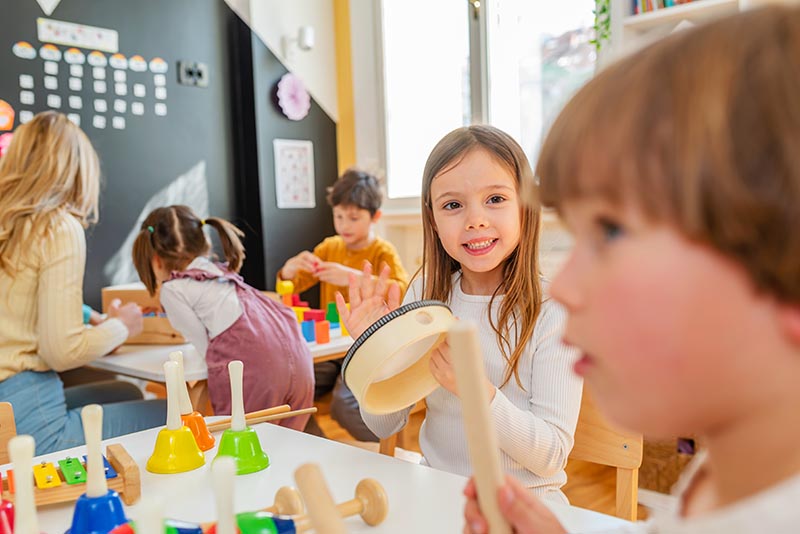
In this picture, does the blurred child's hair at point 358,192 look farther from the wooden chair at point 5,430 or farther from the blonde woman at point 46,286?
the wooden chair at point 5,430

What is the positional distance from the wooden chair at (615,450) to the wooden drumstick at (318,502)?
70 centimetres

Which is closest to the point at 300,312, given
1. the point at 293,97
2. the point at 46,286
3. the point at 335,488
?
the point at 46,286

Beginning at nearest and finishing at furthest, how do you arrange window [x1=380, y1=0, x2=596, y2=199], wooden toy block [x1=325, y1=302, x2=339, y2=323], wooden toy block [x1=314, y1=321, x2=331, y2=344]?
1. wooden toy block [x1=314, y1=321, x2=331, y2=344]
2. wooden toy block [x1=325, y1=302, x2=339, y2=323]
3. window [x1=380, y1=0, x2=596, y2=199]

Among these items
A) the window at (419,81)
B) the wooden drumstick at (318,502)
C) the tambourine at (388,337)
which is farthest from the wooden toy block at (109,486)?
the window at (419,81)

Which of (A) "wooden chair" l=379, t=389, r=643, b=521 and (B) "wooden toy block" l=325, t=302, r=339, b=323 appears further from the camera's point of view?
(B) "wooden toy block" l=325, t=302, r=339, b=323

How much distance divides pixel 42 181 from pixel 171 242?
1.23 feet

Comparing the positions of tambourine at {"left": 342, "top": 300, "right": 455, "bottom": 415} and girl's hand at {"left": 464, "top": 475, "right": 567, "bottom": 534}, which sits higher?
tambourine at {"left": 342, "top": 300, "right": 455, "bottom": 415}

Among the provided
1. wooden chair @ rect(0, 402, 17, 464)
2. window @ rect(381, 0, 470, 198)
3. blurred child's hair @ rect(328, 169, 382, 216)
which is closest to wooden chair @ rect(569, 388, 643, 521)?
wooden chair @ rect(0, 402, 17, 464)

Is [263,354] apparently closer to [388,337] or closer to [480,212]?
[480,212]

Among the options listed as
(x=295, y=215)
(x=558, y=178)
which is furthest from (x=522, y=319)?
(x=295, y=215)

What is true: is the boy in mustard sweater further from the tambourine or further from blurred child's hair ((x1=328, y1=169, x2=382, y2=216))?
the tambourine

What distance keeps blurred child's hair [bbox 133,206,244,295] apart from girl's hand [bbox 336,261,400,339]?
107 cm

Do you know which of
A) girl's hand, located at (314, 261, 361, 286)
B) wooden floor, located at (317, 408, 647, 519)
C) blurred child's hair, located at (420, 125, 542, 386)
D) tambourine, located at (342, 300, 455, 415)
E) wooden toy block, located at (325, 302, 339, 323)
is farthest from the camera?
girl's hand, located at (314, 261, 361, 286)

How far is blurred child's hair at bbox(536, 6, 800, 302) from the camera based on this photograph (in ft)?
1.11
